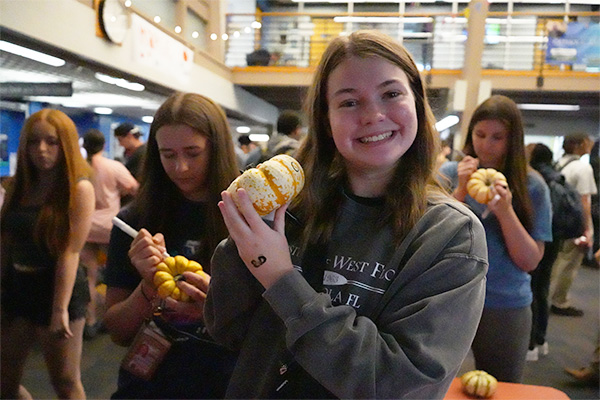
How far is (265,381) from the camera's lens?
974 millimetres

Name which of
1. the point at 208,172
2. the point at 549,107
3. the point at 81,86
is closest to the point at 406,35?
the point at 549,107

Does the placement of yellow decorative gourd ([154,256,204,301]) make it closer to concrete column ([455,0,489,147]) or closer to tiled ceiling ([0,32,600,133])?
tiled ceiling ([0,32,600,133])

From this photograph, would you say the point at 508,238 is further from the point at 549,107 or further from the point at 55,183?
the point at 549,107

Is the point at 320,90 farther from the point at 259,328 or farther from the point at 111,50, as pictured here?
the point at 111,50

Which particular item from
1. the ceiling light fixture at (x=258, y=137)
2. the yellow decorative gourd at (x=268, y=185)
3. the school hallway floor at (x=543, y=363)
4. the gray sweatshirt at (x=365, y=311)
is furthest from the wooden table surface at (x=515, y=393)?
the ceiling light fixture at (x=258, y=137)

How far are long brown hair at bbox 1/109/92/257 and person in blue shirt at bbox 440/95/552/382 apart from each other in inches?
72.6

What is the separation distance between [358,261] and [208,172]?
74 centimetres

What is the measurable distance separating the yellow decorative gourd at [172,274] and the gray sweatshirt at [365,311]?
0.24 metres

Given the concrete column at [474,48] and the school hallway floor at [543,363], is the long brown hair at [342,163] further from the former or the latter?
the concrete column at [474,48]

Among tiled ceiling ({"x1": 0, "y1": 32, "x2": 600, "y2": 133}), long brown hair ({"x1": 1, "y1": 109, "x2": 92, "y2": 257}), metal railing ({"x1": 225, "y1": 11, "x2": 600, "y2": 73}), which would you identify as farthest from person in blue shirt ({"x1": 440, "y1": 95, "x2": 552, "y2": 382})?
metal railing ({"x1": 225, "y1": 11, "x2": 600, "y2": 73})

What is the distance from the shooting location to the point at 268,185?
2.94 feet

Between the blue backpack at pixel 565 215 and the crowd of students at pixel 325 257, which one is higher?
the crowd of students at pixel 325 257

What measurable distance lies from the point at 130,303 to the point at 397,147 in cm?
98

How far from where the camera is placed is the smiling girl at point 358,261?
80 cm
